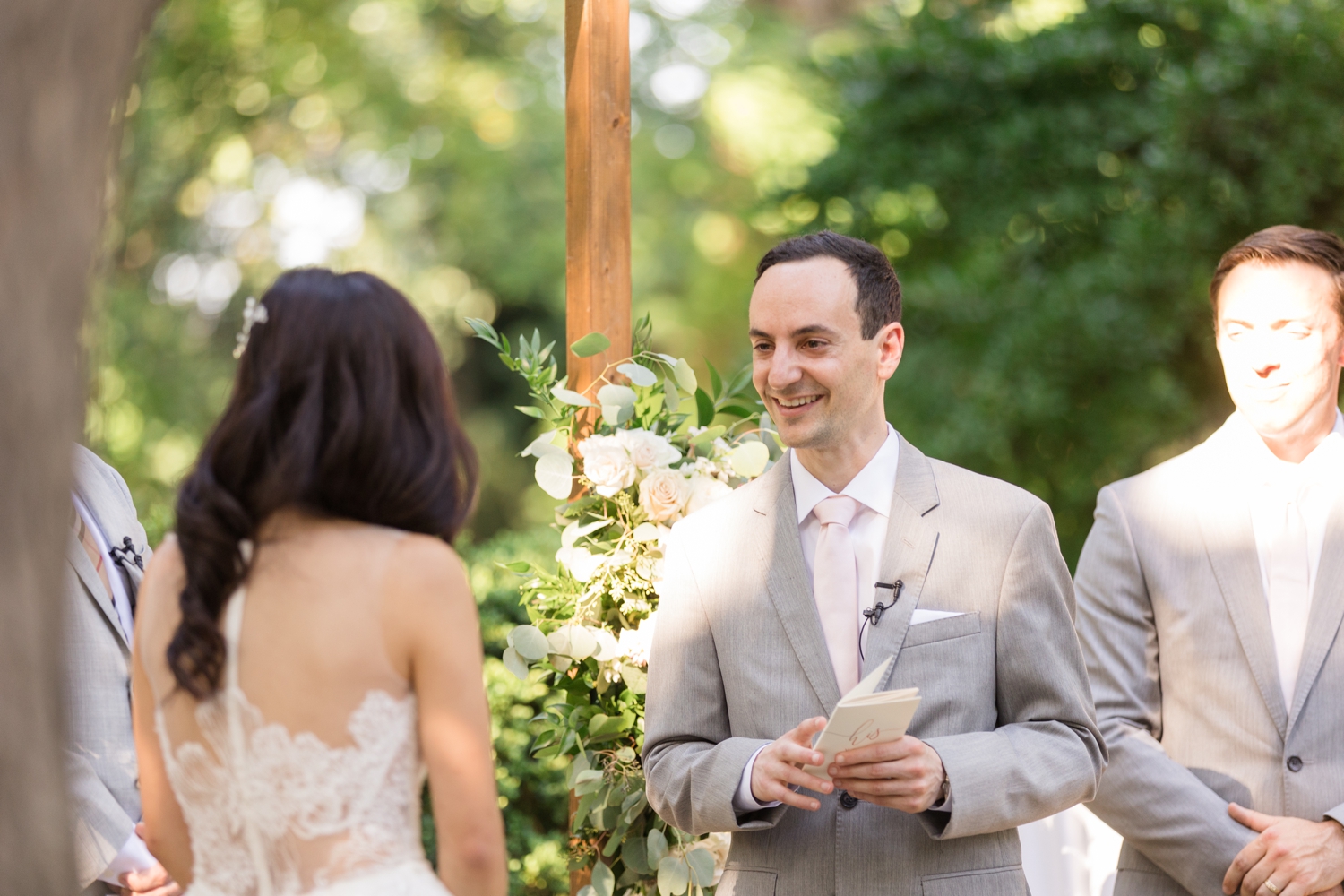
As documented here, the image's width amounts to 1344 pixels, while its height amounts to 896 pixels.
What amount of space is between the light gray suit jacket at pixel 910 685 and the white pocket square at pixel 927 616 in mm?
11

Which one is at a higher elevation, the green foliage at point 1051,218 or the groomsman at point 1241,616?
the green foliage at point 1051,218

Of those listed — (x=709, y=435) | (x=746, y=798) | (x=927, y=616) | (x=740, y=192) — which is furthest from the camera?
(x=740, y=192)

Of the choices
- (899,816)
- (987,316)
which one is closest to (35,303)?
(899,816)

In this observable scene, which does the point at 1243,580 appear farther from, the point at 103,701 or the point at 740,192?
the point at 740,192

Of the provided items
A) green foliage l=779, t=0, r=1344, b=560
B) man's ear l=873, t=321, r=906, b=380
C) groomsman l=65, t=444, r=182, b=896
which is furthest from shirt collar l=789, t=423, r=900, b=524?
green foliage l=779, t=0, r=1344, b=560

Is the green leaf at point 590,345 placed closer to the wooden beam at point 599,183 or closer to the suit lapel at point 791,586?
the wooden beam at point 599,183

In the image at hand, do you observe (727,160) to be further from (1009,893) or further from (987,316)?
(1009,893)

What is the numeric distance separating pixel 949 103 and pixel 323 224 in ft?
33.2

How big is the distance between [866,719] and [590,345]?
1.45 m

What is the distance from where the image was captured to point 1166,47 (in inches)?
328

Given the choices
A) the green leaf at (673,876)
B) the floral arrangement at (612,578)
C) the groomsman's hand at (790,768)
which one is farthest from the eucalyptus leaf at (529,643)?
the groomsman's hand at (790,768)

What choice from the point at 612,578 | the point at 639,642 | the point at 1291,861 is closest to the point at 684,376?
the point at 612,578

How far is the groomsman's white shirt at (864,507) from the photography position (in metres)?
2.75

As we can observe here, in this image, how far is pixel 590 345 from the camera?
10.8 feet
